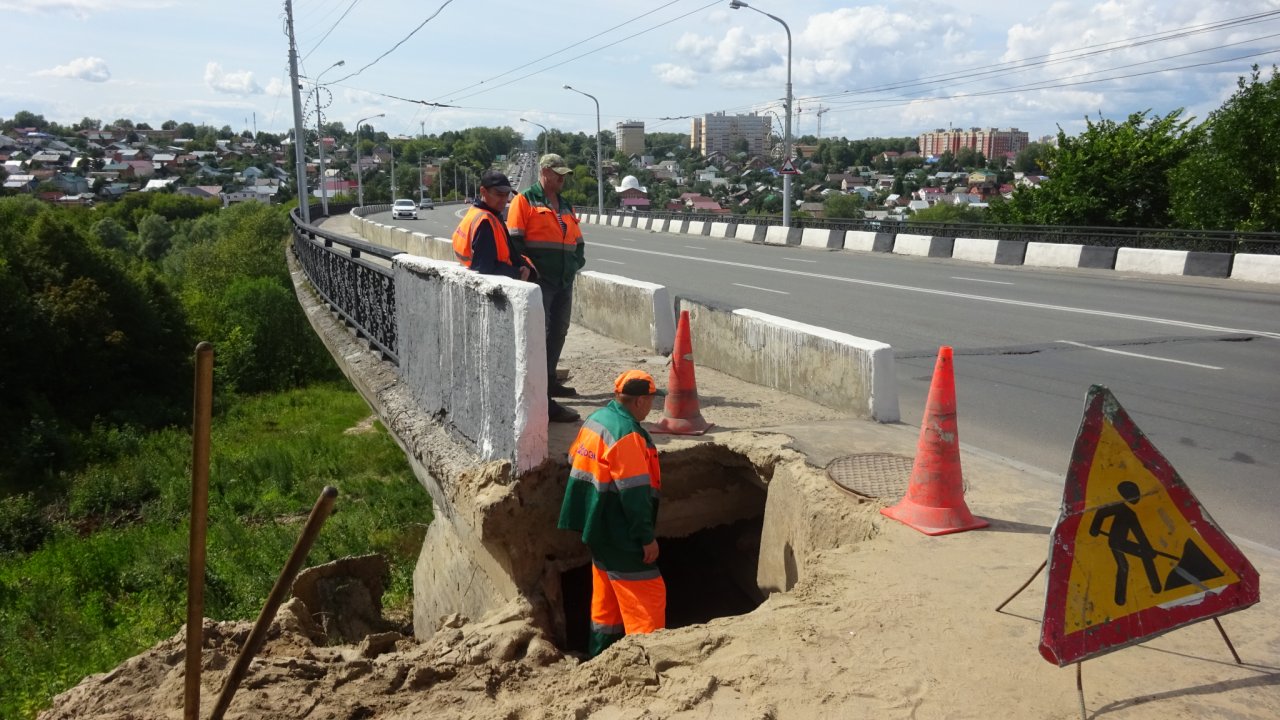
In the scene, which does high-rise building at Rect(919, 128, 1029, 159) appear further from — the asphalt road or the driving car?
the asphalt road

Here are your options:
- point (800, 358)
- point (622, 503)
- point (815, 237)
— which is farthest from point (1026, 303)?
point (815, 237)

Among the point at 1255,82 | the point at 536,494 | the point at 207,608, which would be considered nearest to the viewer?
the point at 536,494

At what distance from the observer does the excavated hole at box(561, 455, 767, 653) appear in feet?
19.0

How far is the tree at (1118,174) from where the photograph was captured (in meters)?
26.2

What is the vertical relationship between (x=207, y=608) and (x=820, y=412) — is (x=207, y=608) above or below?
below

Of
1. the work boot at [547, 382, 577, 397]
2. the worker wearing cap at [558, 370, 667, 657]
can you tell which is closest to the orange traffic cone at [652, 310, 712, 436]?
the work boot at [547, 382, 577, 397]

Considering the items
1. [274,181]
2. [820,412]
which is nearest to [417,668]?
[820,412]

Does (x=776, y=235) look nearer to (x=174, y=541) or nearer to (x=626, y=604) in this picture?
(x=174, y=541)

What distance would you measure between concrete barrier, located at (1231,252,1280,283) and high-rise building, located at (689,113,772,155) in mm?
128448

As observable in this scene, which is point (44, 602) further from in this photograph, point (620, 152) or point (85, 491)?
point (620, 152)

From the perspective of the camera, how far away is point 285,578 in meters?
2.34

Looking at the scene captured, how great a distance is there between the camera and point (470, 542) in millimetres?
5504

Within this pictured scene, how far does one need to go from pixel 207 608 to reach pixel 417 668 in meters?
6.50

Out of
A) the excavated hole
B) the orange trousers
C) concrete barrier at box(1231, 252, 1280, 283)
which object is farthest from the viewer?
concrete barrier at box(1231, 252, 1280, 283)
